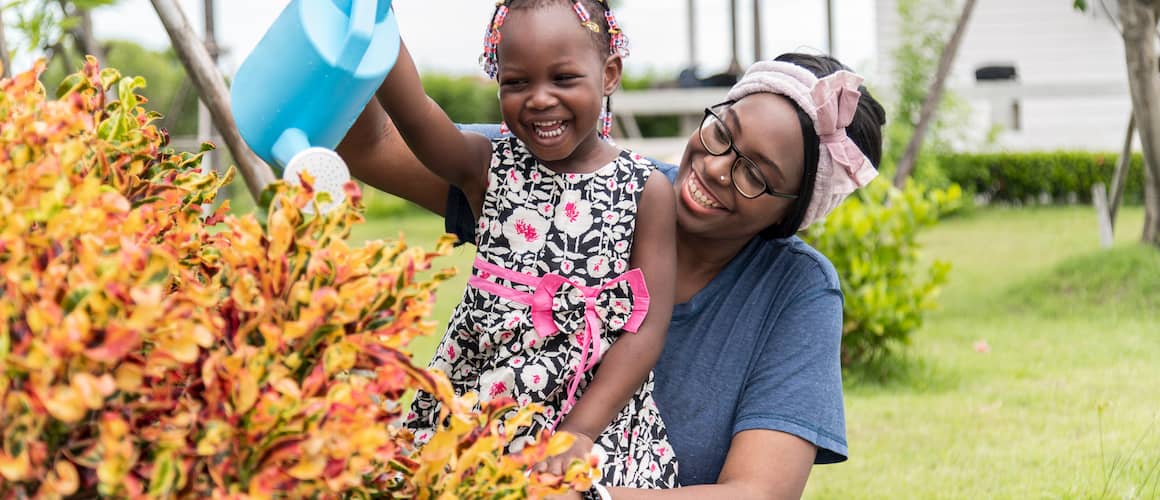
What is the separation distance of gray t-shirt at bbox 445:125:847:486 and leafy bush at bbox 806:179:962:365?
130 inches

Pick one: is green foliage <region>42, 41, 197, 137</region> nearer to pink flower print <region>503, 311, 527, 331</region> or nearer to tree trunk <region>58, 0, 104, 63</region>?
tree trunk <region>58, 0, 104, 63</region>

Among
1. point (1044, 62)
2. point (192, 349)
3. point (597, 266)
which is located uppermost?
point (192, 349)

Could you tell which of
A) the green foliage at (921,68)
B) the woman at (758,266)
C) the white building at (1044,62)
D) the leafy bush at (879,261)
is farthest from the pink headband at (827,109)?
the white building at (1044,62)

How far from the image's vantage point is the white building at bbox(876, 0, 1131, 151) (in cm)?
1680

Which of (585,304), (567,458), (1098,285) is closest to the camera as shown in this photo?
(567,458)

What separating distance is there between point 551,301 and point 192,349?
900mm

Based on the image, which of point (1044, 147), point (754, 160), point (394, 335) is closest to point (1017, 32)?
point (1044, 147)

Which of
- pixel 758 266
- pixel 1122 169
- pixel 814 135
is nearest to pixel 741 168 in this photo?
pixel 814 135

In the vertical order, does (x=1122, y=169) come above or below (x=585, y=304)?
below

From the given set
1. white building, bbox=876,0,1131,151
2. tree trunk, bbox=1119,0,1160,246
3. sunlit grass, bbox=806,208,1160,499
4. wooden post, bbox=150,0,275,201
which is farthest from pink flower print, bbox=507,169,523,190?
white building, bbox=876,0,1131,151

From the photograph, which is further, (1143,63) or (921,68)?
(921,68)

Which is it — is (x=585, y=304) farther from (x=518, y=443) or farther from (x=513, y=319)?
(x=518, y=443)

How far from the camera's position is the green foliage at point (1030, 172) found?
44.6 ft

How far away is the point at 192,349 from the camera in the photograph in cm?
108
